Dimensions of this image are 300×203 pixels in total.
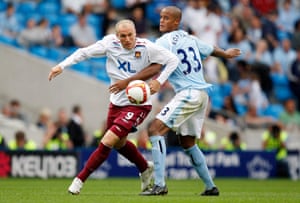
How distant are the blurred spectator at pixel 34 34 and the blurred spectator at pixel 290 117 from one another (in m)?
6.01

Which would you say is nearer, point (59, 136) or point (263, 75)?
point (59, 136)

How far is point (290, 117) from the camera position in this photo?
1035 inches

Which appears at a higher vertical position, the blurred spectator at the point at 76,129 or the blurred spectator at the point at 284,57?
the blurred spectator at the point at 284,57

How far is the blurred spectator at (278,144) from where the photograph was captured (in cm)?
2320

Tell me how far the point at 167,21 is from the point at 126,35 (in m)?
0.76

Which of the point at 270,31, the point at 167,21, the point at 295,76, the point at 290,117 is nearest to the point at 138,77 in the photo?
the point at 167,21

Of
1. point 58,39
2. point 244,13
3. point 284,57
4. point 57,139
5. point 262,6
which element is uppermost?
point 262,6

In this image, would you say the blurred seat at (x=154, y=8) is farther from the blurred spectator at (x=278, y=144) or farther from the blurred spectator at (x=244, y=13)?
the blurred spectator at (x=278, y=144)

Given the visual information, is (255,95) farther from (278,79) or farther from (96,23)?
(96,23)

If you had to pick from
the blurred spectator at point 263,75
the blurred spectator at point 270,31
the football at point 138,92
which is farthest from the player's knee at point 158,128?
the blurred spectator at point 270,31

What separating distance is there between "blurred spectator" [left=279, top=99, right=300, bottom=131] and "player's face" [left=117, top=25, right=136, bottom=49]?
12484 mm

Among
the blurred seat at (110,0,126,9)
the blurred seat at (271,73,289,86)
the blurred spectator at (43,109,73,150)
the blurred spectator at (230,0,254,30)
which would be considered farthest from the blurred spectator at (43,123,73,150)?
the blurred spectator at (230,0,254,30)

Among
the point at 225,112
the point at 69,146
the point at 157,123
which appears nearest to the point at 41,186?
the point at 157,123

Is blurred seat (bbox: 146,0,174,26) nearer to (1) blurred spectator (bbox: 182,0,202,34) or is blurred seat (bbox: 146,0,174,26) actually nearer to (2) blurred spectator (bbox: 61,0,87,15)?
(1) blurred spectator (bbox: 182,0,202,34)
